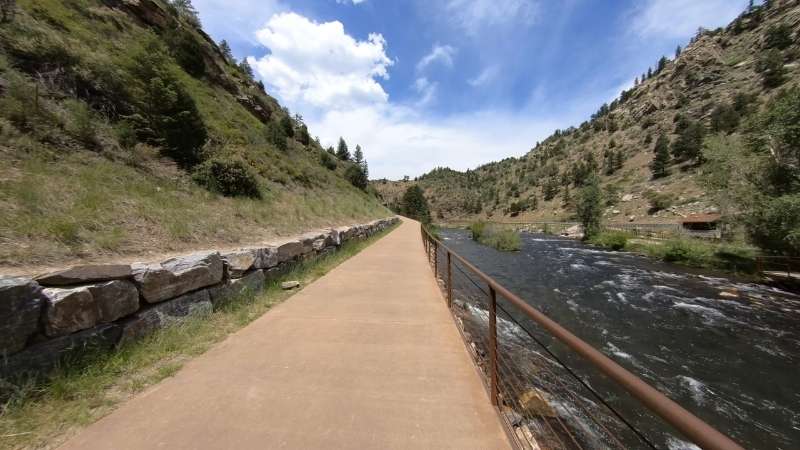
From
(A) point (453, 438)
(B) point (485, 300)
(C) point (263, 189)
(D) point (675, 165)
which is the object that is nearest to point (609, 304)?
(B) point (485, 300)

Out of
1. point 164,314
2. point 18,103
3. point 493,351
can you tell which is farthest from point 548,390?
point 18,103

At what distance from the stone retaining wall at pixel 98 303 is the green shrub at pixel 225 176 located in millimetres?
4758

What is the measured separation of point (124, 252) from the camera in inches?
165

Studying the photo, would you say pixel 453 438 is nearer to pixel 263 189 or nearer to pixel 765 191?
pixel 263 189

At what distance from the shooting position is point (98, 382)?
9.32 ft

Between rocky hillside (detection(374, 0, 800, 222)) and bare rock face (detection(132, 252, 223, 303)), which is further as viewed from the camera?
rocky hillside (detection(374, 0, 800, 222))

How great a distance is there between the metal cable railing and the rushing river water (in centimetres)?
8

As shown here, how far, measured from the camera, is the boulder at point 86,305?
2758 millimetres

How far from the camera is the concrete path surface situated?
232 centimetres

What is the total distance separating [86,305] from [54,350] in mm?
423

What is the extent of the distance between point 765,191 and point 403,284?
2136 cm

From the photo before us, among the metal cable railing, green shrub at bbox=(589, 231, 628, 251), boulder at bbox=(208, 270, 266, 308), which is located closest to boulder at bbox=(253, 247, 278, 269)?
boulder at bbox=(208, 270, 266, 308)

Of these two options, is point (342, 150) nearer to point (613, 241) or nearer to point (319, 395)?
point (613, 241)

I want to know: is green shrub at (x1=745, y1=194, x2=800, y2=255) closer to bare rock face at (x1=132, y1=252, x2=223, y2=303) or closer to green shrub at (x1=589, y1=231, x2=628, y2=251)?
green shrub at (x1=589, y1=231, x2=628, y2=251)
